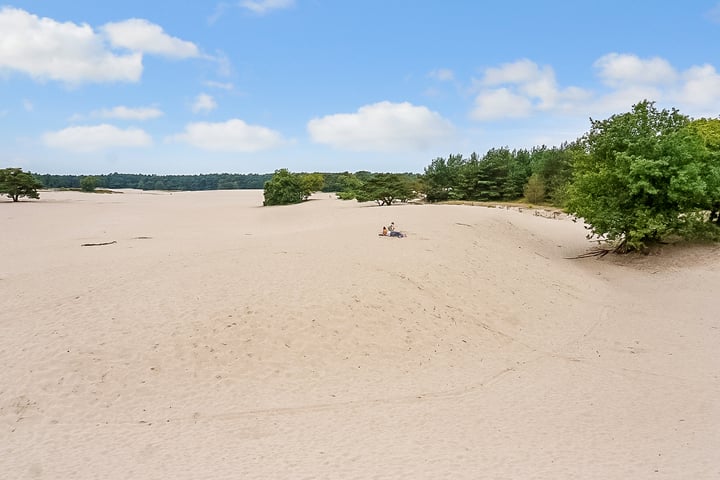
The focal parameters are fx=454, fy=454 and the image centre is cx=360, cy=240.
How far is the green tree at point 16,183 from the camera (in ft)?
180

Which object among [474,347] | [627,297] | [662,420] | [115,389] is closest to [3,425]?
[115,389]

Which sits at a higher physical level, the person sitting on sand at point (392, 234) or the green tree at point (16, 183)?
the green tree at point (16, 183)

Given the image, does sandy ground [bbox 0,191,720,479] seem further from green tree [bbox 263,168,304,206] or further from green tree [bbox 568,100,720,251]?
green tree [bbox 263,168,304,206]

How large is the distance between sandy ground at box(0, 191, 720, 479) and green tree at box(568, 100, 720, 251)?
3214 millimetres

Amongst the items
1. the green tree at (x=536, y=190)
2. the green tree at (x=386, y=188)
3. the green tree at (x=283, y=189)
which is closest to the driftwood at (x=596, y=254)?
the green tree at (x=386, y=188)

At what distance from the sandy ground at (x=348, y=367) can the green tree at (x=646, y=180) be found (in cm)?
321

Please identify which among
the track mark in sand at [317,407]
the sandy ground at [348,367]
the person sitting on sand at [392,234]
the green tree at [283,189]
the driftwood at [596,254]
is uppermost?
the green tree at [283,189]

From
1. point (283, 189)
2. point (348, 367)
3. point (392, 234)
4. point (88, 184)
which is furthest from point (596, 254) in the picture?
point (88, 184)

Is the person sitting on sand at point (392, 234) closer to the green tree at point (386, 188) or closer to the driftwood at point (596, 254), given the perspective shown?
the driftwood at point (596, 254)

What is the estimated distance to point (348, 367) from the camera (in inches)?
427

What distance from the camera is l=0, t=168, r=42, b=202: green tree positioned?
5484 cm

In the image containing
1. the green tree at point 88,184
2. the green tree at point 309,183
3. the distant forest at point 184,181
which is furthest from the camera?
the distant forest at point 184,181

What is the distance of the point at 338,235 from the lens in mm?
22281

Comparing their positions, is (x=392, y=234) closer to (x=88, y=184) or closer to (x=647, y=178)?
(x=647, y=178)
